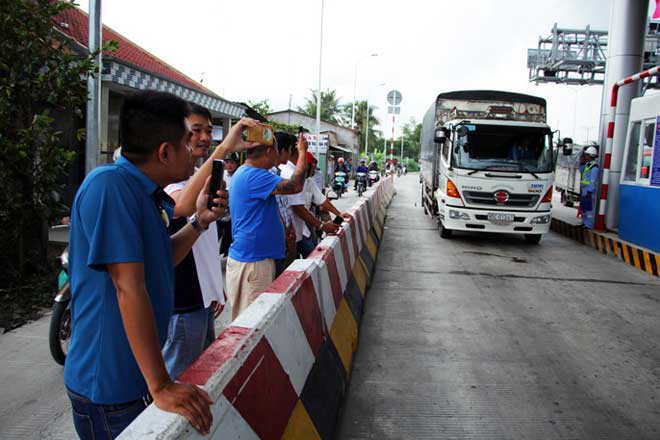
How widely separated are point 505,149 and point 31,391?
933cm

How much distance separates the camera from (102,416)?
1629mm

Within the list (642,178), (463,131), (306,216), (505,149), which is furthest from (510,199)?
(306,216)

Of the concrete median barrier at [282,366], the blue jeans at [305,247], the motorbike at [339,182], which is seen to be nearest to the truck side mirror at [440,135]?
the blue jeans at [305,247]

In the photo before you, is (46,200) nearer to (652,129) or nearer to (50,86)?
(50,86)

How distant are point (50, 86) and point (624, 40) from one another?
11013 millimetres

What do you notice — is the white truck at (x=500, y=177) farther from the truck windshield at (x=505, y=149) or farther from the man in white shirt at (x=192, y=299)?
the man in white shirt at (x=192, y=299)

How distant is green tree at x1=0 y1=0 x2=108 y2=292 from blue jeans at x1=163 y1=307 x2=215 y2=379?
4.08m

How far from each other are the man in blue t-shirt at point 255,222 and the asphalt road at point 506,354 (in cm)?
109

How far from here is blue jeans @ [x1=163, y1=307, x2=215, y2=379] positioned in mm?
2533

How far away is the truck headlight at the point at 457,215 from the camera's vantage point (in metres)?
10.6

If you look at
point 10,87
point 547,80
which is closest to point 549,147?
point 10,87

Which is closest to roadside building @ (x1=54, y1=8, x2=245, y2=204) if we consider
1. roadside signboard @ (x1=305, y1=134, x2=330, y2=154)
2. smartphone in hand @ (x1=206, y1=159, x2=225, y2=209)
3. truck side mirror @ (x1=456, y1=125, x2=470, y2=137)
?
roadside signboard @ (x1=305, y1=134, x2=330, y2=154)

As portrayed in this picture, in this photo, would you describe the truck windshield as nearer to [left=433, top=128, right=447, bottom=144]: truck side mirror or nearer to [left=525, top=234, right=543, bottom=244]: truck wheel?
[left=433, top=128, right=447, bottom=144]: truck side mirror

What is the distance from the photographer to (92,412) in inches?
64.2
